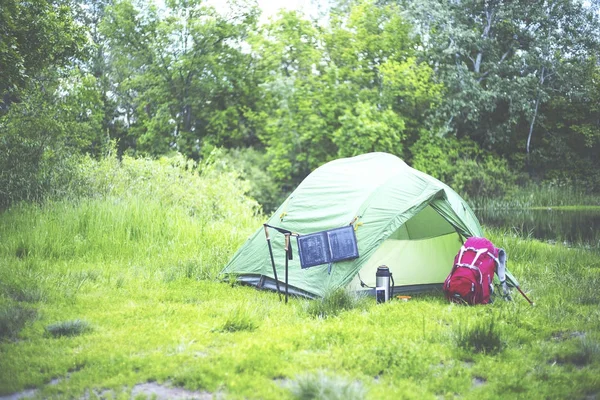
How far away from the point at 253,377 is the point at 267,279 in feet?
10.2

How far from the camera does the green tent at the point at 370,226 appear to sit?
6.39m

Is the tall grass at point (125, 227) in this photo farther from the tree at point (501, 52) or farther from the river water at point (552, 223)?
the tree at point (501, 52)

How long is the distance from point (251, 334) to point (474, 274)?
2.57 m

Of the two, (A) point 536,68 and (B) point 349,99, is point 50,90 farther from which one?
(A) point 536,68

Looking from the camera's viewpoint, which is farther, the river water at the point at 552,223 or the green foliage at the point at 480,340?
the river water at the point at 552,223

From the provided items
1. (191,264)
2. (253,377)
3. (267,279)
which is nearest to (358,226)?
(267,279)

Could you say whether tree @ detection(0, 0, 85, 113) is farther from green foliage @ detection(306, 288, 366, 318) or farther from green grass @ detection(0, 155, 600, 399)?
green foliage @ detection(306, 288, 366, 318)

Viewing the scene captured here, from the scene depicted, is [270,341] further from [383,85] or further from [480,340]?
[383,85]

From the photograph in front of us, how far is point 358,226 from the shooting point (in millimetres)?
6414

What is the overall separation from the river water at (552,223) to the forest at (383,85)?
4.25m

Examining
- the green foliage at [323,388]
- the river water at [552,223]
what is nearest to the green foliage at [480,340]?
the green foliage at [323,388]

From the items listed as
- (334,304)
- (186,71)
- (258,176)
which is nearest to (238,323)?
(334,304)

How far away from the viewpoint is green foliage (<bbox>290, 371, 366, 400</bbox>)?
327 cm

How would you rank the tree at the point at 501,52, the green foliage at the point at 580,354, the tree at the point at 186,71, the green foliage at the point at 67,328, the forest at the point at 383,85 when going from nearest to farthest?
the green foliage at the point at 580,354, the green foliage at the point at 67,328, the tree at the point at 501,52, the forest at the point at 383,85, the tree at the point at 186,71
